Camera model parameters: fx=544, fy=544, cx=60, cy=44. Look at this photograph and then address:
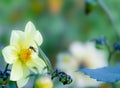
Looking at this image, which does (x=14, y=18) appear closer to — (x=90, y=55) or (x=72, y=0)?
(x=72, y=0)

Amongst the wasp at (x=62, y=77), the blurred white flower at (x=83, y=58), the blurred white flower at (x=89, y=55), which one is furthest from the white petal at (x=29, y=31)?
the blurred white flower at (x=89, y=55)

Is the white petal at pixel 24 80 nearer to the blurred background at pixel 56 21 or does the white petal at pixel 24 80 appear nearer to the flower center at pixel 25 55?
the flower center at pixel 25 55

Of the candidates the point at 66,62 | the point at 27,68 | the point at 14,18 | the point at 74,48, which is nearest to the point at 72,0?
the point at 14,18

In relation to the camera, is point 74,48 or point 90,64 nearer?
point 90,64

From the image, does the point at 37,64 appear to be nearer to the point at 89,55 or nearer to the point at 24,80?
the point at 24,80

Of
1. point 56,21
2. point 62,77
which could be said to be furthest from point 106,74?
point 56,21

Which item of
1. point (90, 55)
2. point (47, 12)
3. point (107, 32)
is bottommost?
point (90, 55)
